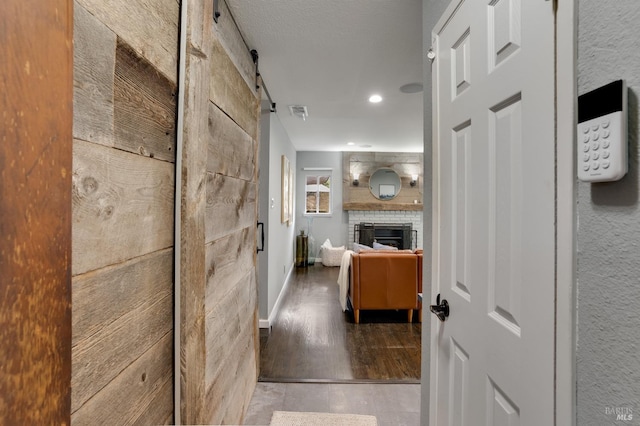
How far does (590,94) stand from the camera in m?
0.60

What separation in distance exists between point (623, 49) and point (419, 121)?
12.3ft

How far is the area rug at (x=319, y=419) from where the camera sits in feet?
6.23

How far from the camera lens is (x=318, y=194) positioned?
7.04 metres

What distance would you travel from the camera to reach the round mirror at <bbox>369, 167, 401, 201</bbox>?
7.03 metres

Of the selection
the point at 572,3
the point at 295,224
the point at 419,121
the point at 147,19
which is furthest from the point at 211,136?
the point at 295,224

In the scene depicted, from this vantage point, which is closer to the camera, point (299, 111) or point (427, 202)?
point (427, 202)

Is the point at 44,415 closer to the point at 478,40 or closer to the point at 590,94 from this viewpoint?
the point at 590,94

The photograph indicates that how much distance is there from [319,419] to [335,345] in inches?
40.9

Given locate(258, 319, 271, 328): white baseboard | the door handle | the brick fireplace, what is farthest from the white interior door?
the brick fireplace

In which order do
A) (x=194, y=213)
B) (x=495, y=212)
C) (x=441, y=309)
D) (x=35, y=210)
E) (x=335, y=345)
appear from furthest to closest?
(x=335, y=345), (x=441, y=309), (x=194, y=213), (x=495, y=212), (x=35, y=210)

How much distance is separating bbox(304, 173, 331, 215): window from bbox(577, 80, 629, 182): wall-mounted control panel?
21.1 feet

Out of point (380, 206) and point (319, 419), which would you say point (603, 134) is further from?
point (380, 206)

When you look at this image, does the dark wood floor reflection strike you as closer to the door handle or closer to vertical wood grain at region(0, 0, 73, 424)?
the door handle

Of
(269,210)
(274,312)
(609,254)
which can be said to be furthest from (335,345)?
(609,254)
